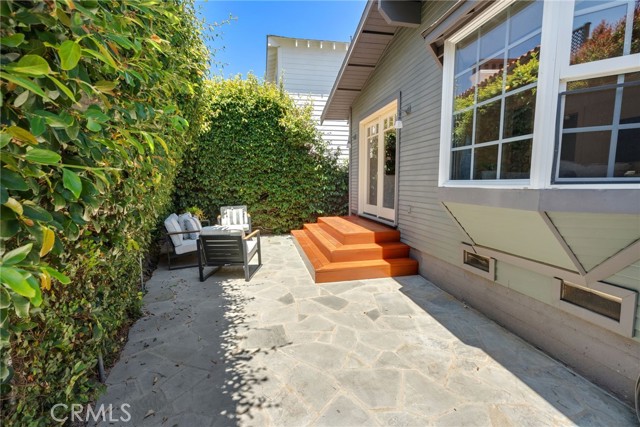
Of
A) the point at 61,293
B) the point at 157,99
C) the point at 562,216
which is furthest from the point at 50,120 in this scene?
the point at 562,216

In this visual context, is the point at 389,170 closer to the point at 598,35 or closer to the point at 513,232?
the point at 513,232

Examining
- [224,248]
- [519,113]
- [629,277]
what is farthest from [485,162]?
[224,248]

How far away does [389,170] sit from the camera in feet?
19.8

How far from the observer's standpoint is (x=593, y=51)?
201 cm

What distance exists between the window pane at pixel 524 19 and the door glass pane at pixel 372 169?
162 inches

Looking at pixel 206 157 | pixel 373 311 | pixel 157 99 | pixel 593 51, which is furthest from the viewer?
pixel 206 157

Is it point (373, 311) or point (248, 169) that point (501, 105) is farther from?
point (248, 169)

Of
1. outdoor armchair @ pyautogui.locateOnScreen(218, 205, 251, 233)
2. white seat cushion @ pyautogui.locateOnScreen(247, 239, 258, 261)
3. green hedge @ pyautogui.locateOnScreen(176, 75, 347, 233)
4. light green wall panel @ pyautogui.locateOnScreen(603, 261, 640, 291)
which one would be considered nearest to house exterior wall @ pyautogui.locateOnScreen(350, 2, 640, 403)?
light green wall panel @ pyautogui.locateOnScreen(603, 261, 640, 291)

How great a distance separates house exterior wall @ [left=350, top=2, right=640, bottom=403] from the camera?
2.14 m

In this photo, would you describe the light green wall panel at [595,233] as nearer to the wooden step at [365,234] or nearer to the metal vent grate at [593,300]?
the metal vent grate at [593,300]

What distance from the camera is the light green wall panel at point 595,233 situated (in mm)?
1892

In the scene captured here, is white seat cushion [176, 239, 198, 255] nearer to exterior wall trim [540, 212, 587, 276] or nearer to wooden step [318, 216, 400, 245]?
wooden step [318, 216, 400, 245]

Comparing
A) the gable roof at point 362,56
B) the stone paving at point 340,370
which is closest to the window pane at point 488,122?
the stone paving at point 340,370

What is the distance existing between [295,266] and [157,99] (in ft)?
12.9
